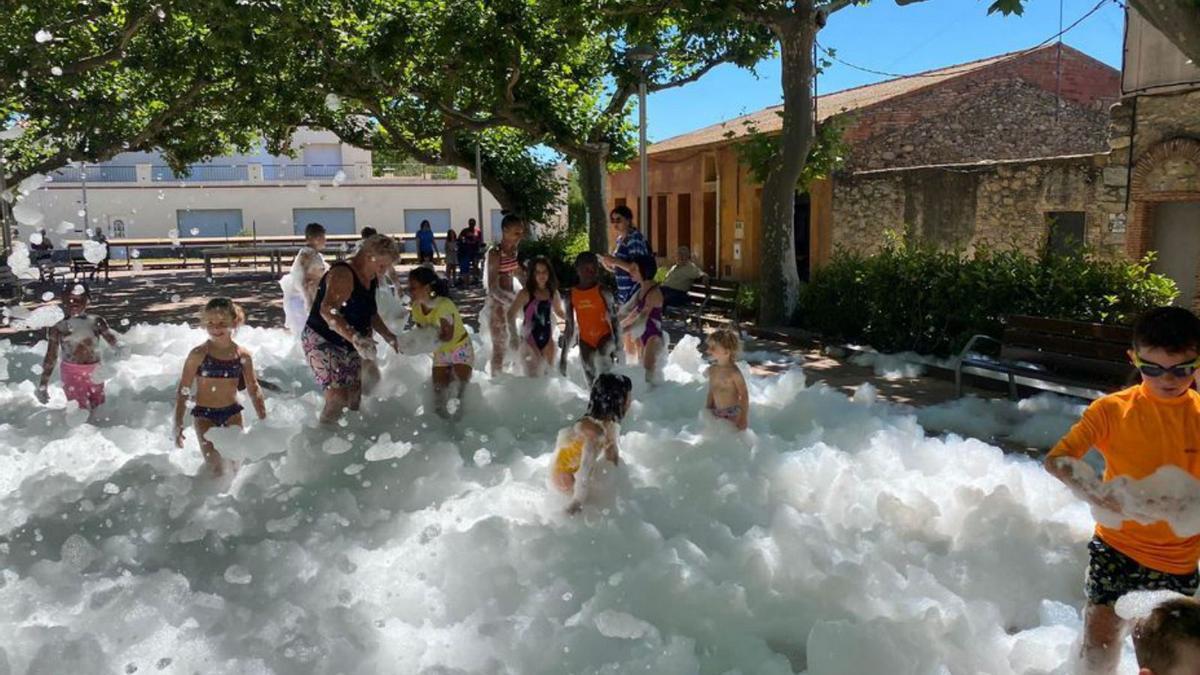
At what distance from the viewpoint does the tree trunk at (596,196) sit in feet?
59.4

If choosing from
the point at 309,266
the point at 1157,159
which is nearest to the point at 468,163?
the point at 309,266

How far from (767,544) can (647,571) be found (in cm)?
70

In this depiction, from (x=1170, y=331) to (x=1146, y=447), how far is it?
0.41 metres

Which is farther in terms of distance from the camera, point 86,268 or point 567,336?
point 86,268

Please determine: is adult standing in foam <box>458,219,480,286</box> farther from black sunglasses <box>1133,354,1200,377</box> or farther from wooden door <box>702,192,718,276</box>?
black sunglasses <box>1133,354,1200,377</box>

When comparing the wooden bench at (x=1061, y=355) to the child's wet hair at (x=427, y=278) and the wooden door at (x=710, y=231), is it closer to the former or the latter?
the child's wet hair at (x=427, y=278)

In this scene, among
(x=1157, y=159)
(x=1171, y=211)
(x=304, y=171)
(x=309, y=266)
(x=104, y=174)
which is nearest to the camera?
(x=309, y=266)

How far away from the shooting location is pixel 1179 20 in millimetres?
4152

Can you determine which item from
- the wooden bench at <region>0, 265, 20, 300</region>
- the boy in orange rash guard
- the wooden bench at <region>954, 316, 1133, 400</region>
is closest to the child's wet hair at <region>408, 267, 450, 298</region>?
the wooden bench at <region>954, 316, 1133, 400</region>

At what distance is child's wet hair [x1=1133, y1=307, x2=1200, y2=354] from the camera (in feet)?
9.81

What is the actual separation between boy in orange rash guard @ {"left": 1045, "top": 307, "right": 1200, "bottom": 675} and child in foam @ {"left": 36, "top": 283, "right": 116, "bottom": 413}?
6.56 meters

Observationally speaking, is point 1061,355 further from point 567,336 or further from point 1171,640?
point 1171,640

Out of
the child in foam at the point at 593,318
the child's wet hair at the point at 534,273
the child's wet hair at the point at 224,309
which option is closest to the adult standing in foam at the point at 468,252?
the child's wet hair at the point at 534,273

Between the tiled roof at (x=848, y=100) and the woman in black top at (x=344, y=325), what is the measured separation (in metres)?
12.0
